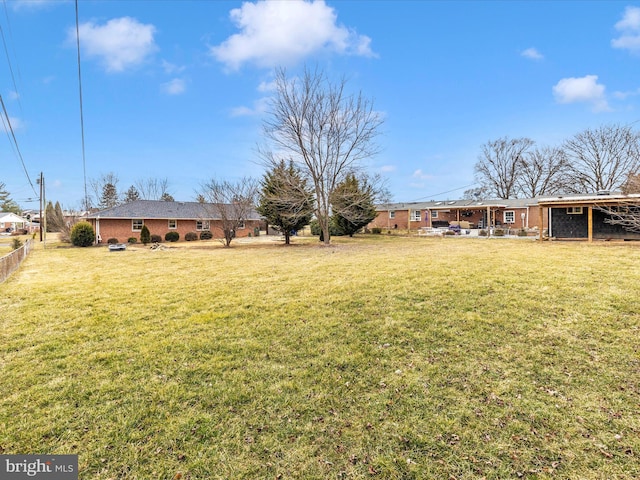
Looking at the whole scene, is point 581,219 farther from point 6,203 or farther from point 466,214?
point 6,203

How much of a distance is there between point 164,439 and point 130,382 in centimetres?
123

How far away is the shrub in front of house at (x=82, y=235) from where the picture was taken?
22.4 m

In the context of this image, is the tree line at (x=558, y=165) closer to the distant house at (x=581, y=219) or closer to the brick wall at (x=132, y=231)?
the distant house at (x=581, y=219)

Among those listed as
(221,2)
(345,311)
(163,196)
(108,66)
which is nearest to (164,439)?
(345,311)

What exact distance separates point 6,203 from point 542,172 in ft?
302

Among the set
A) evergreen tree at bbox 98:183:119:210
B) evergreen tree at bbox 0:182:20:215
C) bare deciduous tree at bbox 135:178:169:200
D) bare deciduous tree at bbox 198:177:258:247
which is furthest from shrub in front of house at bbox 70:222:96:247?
evergreen tree at bbox 0:182:20:215

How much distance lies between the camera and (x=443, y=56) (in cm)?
1543

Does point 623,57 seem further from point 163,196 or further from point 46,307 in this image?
point 163,196

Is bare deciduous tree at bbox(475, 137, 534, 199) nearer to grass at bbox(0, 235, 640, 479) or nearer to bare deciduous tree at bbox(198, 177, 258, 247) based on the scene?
bare deciduous tree at bbox(198, 177, 258, 247)

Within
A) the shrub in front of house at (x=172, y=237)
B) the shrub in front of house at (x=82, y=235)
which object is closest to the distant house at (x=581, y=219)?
the shrub in front of house at (x=172, y=237)

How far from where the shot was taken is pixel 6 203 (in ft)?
193

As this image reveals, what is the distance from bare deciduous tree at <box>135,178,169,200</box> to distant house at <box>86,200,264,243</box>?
81.8 feet

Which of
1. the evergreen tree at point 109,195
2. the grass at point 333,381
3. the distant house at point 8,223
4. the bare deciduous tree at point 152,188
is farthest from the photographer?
the distant house at point 8,223

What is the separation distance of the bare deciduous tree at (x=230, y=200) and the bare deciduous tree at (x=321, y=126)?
18.7 ft
